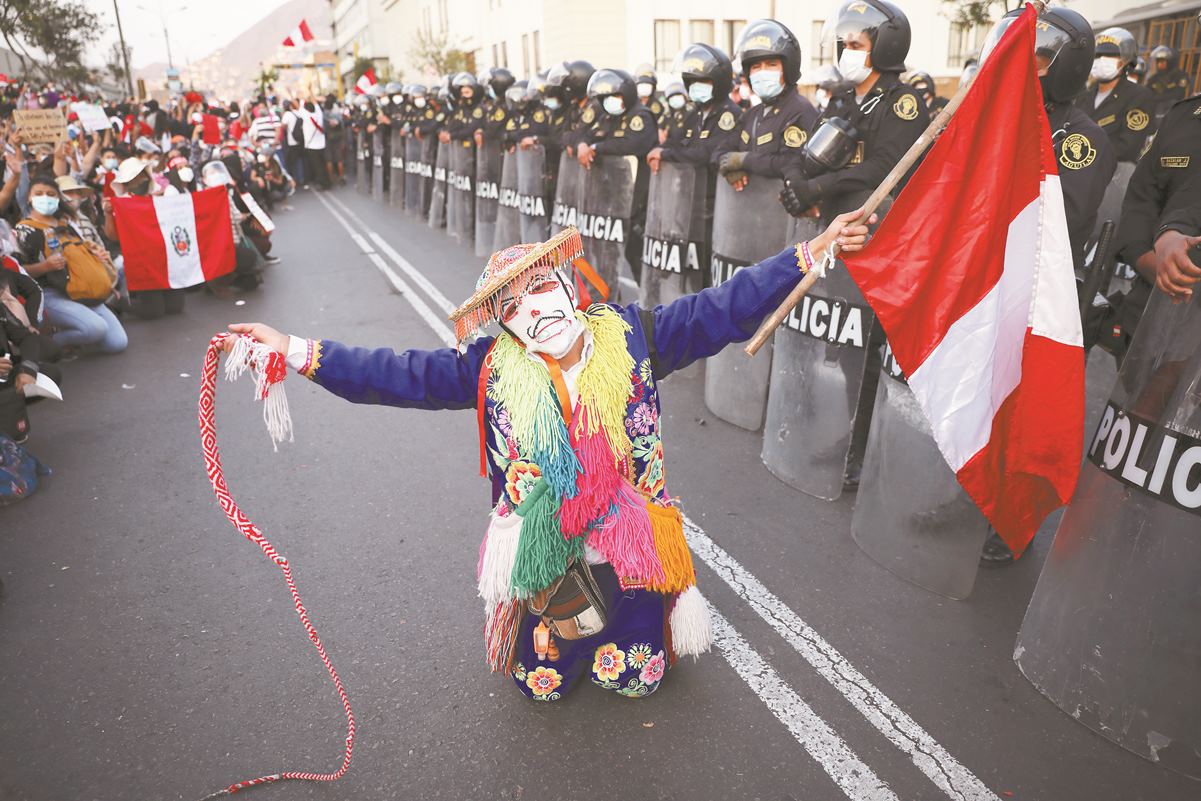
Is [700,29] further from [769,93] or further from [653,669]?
[653,669]

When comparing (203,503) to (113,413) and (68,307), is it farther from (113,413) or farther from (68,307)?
(68,307)

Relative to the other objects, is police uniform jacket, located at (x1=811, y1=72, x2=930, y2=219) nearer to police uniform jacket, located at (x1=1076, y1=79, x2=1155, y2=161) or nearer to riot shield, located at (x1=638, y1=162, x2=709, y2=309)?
riot shield, located at (x1=638, y1=162, x2=709, y2=309)

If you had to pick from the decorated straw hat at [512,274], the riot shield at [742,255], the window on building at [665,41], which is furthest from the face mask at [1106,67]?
the window on building at [665,41]

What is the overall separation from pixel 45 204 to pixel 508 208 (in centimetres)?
526

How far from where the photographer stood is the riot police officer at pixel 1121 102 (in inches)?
324

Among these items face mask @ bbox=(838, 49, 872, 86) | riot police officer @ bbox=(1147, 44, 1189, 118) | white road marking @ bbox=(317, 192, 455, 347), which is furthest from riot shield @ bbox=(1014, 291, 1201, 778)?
riot police officer @ bbox=(1147, 44, 1189, 118)

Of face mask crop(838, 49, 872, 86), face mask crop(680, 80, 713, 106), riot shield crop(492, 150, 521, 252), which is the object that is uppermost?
face mask crop(838, 49, 872, 86)

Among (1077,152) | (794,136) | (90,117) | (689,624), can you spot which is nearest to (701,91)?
(794,136)

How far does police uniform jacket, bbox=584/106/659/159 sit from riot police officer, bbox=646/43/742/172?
0.54 m

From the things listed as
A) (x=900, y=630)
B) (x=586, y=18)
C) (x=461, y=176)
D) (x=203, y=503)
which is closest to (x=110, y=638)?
(x=203, y=503)

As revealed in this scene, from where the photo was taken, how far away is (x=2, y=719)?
3219mm

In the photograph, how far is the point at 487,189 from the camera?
1174 cm

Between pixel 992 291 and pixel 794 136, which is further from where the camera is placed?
pixel 794 136

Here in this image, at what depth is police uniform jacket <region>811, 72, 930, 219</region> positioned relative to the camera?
14.2 feet
